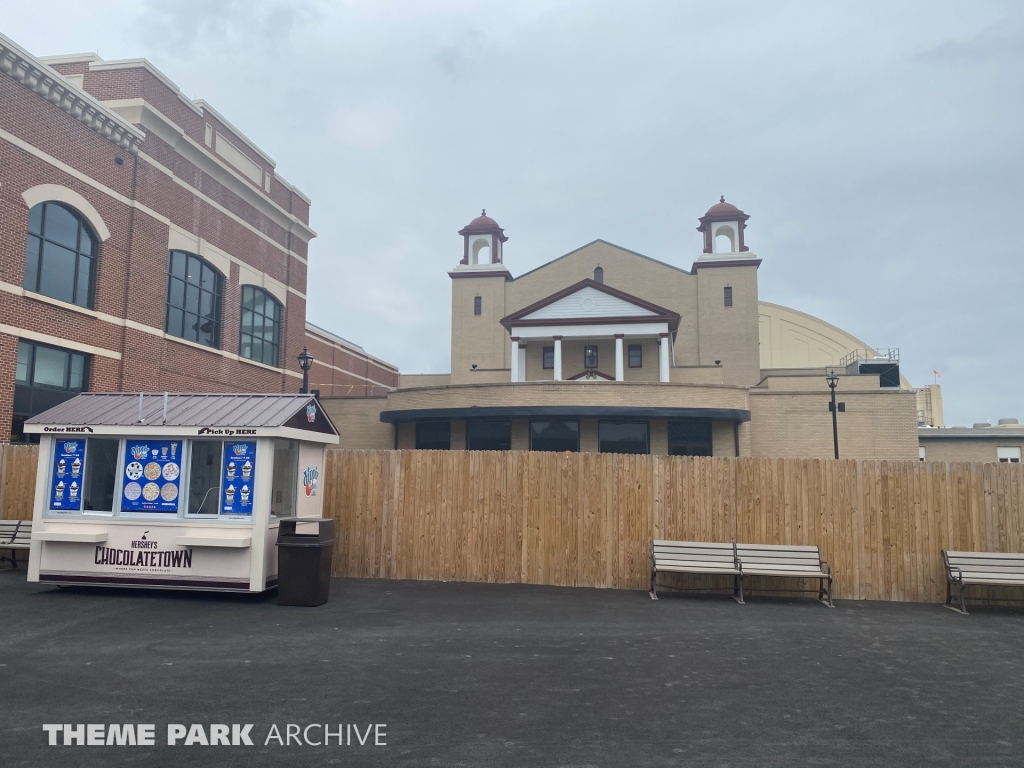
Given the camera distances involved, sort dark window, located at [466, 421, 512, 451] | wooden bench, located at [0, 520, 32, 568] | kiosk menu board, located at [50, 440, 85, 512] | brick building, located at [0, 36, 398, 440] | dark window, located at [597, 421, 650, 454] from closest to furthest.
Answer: kiosk menu board, located at [50, 440, 85, 512] < wooden bench, located at [0, 520, 32, 568] < brick building, located at [0, 36, 398, 440] < dark window, located at [597, 421, 650, 454] < dark window, located at [466, 421, 512, 451]

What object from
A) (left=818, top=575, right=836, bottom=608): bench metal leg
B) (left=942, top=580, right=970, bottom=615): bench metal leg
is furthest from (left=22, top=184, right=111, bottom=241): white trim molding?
(left=942, top=580, right=970, bottom=615): bench metal leg

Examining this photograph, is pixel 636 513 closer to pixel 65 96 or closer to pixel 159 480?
pixel 159 480

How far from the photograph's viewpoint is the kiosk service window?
11.6 m

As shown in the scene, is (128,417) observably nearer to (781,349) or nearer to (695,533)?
(695,533)

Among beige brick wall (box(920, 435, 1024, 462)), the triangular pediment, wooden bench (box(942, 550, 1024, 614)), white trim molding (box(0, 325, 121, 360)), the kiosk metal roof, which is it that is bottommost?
wooden bench (box(942, 550, 1024, 614))

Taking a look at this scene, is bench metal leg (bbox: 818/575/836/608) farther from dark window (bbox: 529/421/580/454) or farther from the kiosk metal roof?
dark window (bbox: 529/421/580/454)

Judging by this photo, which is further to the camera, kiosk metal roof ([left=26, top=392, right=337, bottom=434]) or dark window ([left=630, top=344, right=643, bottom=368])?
dark window ([left=630, top=344, right=643, bottom=368])

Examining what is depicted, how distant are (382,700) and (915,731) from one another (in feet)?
→ 14.4

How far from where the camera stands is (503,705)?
6.43 meters

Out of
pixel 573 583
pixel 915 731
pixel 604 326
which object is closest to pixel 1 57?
pixel 573 583

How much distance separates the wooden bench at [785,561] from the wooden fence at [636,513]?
38 centimetres

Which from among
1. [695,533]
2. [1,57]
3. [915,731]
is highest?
Result: [1,57]

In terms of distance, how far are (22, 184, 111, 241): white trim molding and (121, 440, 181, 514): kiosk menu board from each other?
1140cm

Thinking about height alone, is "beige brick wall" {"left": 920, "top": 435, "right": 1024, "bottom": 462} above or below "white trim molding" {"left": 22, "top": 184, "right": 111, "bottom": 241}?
below
